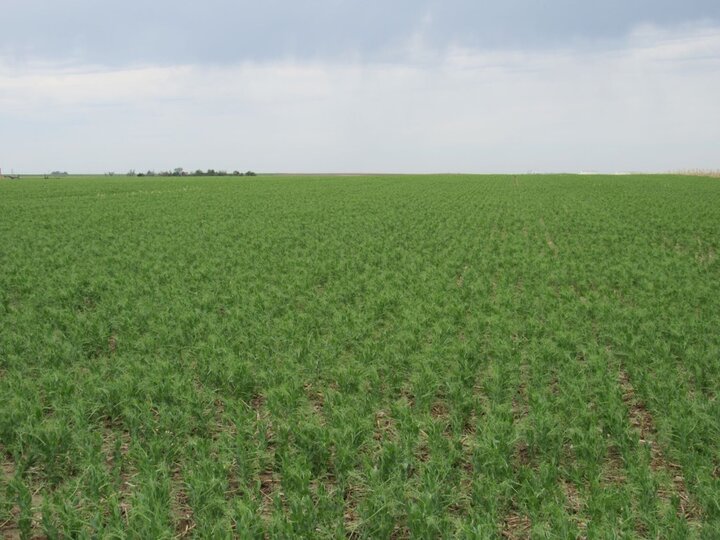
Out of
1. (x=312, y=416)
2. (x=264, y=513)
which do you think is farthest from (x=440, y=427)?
(x=264, y=513)

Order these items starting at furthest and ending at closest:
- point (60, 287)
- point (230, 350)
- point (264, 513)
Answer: point (60, 287), point (230, 350), point (264, 513)

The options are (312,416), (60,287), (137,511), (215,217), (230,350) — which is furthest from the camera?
(215,217)

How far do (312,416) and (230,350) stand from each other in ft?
7.65

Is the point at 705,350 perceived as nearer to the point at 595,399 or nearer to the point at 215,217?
the point at 595,399

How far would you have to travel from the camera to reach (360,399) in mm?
6207

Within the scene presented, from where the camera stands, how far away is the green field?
4301mm

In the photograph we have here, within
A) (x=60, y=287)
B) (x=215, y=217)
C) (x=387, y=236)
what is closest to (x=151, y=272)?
(x=60, y=287)

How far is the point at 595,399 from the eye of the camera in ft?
20.2

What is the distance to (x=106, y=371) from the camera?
7270 mm

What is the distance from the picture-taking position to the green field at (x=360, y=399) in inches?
169

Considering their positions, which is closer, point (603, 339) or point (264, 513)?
point (264, 513)

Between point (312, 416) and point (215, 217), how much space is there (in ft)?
70.5

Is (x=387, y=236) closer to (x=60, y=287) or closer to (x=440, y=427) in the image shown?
(x=60, y=287)

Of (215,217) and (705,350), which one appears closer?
(705,350)
